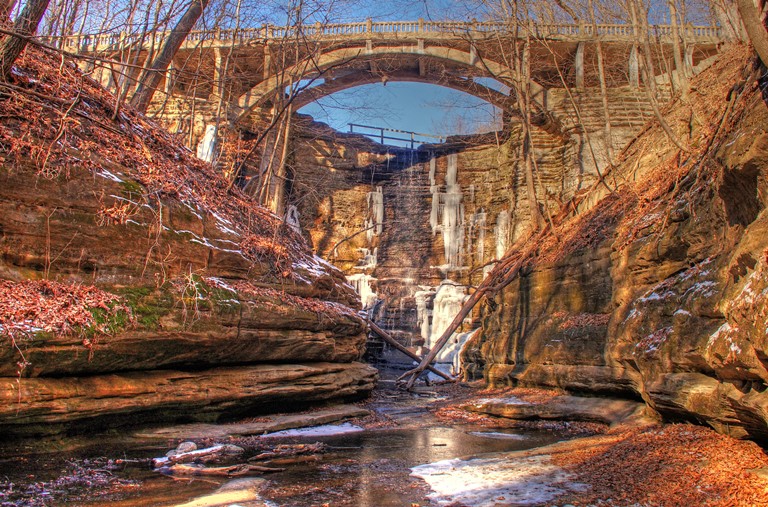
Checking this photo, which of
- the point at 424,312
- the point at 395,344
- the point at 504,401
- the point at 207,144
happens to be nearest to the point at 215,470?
the point at 504,401

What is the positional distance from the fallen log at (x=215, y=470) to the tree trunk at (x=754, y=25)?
5.61 meters

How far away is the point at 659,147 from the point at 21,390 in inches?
492

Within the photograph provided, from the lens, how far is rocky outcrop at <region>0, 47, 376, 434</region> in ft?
17.0

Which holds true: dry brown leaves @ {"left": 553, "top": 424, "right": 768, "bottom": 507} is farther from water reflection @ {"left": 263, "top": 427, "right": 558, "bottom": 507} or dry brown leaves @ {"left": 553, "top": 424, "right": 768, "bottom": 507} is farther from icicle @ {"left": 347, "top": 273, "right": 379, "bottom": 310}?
icicle @ {"left": 347, "top": 273, "right": 379, "bottom": 310}

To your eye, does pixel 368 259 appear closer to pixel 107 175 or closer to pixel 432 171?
pixel 432 171

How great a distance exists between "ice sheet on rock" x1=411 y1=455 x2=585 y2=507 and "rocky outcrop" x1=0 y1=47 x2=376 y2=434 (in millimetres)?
3215

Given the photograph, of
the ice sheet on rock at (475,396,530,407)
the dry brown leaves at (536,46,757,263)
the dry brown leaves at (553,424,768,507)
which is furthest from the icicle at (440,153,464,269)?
the dry brown leaves at (553,424,768,507)

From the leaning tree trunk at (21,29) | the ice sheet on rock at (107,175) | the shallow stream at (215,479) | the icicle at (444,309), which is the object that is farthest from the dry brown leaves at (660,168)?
the icicle at (444,309)

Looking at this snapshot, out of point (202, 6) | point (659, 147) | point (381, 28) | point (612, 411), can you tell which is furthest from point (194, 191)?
point (381, 28)

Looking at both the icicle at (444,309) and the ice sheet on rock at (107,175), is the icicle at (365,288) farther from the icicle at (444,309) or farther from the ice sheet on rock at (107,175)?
the ice sheet on rock at (107,175)

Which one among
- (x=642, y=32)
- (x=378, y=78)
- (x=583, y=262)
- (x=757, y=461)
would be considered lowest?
(x=757, y=461)

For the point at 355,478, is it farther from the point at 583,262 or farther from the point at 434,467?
the point at 583,262

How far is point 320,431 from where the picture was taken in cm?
720

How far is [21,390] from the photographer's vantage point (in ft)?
15.6
